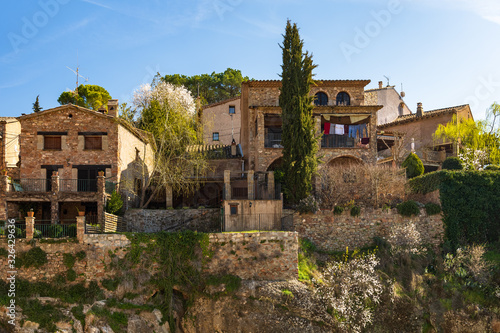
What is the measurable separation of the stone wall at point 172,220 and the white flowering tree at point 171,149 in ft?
3.73

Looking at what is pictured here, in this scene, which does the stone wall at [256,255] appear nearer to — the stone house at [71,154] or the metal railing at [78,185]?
the stone house at [71,154]

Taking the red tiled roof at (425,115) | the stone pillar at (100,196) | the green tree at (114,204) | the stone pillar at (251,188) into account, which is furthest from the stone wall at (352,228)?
A: the red tiled roof at (425,115)

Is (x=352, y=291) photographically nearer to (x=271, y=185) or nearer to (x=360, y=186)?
(x=271, y=185)

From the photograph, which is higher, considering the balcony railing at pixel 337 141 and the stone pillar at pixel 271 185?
the balcony railing at pixel 337 141

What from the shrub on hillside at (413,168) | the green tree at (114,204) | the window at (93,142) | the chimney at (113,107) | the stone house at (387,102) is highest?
the stone house at (387,102)

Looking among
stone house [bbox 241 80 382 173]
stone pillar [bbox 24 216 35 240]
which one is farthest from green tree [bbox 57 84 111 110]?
stone pillar [bbox 24 216 35 240]

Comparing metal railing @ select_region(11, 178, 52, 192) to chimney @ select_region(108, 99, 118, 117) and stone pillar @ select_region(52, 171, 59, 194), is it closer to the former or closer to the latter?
stone pillar @ select_region(52, 171, 59, 194)

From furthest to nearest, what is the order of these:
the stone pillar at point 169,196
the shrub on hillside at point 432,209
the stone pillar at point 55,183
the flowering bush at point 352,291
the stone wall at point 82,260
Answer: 1. the stone pillar at point 169,196
2. the shrub on hillside at point 432,209
3. the stone pillar at point 55,183
4. the stone wall at point 82,260
5. the flowering bush at point 352,291

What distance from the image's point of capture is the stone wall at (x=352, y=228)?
31.4 m

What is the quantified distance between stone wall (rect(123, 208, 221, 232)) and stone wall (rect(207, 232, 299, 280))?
15.2ft

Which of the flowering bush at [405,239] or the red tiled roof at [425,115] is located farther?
the red tiled roof at [425,115]

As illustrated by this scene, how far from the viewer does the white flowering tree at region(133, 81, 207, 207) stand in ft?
113

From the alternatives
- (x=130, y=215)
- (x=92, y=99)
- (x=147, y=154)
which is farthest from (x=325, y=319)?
(x=92, y=99)

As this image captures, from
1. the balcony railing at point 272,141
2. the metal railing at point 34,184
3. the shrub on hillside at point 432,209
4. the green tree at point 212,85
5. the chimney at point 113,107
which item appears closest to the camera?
the metal railing at point 34,184
